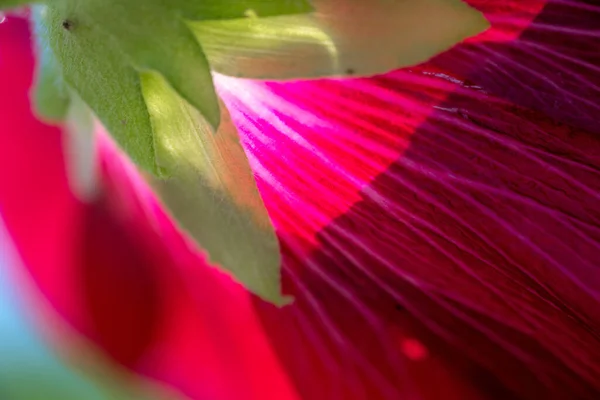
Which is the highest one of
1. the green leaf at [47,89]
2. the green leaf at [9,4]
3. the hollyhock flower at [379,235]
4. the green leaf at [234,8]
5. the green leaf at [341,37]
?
the green leaf at [9,4]

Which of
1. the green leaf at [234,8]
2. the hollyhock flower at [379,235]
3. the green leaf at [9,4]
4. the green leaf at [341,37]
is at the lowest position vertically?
the hollyhock flower at [379,235]

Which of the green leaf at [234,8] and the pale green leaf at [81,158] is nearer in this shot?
the green leaf at [234,8]

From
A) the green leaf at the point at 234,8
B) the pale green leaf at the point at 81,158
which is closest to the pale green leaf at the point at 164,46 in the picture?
the green leaf at the point at 234,8

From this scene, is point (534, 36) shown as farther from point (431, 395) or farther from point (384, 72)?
point (431, 395)

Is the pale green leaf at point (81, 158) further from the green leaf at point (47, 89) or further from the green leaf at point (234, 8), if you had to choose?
the green leaf at point (234, 8)

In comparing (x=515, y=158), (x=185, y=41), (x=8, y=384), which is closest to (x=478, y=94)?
(x=515, y=158)

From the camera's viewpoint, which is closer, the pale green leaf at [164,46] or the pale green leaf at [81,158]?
the pale green leaf at [164,46]

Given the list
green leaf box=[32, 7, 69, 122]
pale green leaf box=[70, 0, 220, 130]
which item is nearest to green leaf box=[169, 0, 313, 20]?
pale green leaf box=[70, 0, 220, 130]

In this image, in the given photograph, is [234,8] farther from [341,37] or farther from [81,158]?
[81,158]

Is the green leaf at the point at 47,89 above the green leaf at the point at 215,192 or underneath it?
above
